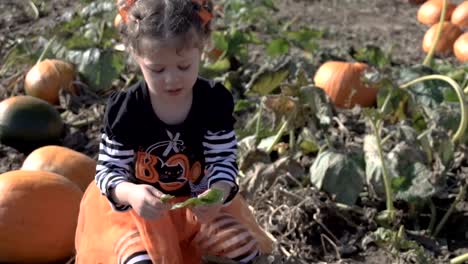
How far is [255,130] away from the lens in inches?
162

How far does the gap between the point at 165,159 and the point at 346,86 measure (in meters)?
2.09

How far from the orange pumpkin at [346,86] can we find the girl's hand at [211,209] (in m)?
2.05

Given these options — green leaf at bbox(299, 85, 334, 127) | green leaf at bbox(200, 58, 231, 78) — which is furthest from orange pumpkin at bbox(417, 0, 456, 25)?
green leaf at bbox(299, 85, 334, 127)

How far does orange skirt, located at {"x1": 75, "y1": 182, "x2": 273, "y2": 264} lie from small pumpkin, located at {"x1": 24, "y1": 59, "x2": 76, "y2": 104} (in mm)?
1998

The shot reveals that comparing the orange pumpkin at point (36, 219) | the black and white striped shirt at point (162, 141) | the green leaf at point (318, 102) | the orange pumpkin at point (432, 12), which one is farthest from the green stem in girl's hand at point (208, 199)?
the orange pumpkin at point (432, 12)

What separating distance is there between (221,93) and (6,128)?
1.94 meters

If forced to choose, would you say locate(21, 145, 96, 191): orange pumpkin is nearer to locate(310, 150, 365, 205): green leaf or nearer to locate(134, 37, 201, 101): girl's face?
locate(310, 150, 365, 205): green leaf

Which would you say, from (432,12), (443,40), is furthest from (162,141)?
(432,12)

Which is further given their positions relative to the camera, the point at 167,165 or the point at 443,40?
the point at 443,40

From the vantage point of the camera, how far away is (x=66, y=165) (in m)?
3.54

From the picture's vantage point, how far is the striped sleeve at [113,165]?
260cm

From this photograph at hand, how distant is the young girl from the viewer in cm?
243

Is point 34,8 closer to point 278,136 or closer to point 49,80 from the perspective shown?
point 49,80

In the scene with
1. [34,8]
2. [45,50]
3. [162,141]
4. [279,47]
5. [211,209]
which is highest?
[162,141]
